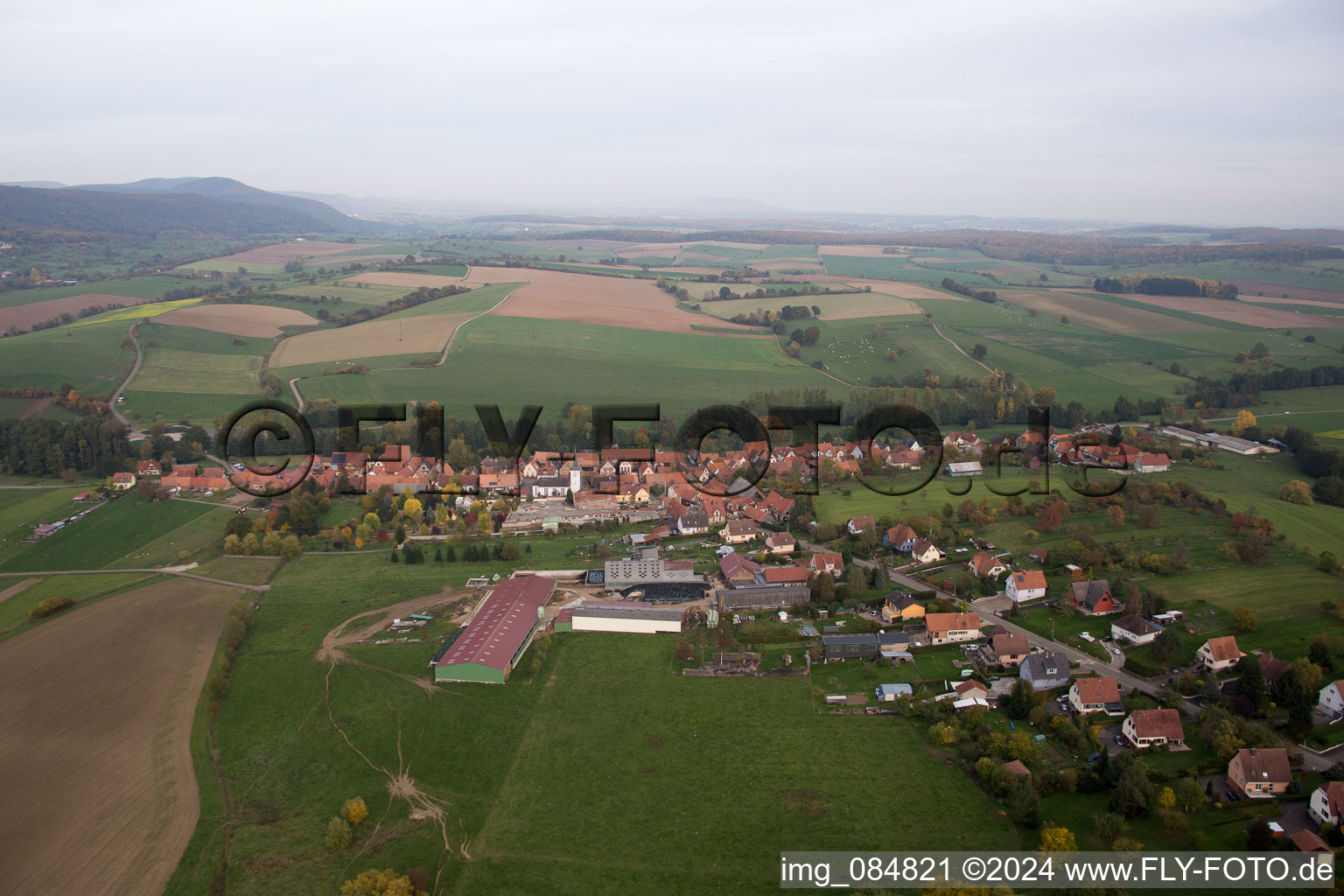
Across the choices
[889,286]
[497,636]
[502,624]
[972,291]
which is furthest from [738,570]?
[889,286]

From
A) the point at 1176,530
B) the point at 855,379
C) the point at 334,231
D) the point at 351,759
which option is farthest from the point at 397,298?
the point at 334,231

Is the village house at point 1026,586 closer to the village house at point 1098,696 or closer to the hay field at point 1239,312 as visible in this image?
the village house at point 1098,696

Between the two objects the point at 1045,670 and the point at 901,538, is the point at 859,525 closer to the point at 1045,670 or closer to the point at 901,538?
the point at 901,538

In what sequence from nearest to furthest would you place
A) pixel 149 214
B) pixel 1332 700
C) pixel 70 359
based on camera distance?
pixel 1332 700 → pixel 70 359 → pixel 149 214

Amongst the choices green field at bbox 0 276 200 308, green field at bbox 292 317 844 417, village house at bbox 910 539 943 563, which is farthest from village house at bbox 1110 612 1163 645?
green field at bbox 0 276 200 308

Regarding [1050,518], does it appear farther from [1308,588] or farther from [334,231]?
[334,231]

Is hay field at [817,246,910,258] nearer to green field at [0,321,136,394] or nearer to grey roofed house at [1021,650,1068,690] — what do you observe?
green field at [0,321,136,394]

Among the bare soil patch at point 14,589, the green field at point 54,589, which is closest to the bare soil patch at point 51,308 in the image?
the bare soil patch at point 14,589
